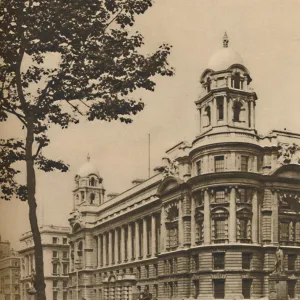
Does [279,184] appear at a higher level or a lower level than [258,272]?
higher

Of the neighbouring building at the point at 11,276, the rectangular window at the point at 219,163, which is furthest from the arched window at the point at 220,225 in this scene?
the neighbouring building at the point at 11,276

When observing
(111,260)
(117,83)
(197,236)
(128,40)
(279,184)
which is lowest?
(111,260)

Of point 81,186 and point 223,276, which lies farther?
point 81,186

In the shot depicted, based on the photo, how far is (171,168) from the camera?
5856 centimetres

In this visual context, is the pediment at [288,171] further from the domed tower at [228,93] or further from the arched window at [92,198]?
the arched window at [92,198]

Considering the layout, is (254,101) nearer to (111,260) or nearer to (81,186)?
(111,260)

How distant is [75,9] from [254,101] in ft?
120

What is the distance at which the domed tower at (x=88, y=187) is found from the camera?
308 feet

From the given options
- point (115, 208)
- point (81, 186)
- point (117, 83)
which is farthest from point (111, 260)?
point (117, 83)

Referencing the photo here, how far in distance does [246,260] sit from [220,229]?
328cm

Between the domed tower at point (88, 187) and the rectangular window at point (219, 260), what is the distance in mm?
45097

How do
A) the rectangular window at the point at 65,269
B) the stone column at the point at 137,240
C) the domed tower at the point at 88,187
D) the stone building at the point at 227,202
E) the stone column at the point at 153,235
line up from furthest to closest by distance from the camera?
the rectangular window at the point at 65,269 → the domed tower at the point at 88,187 → the stone column at the point at 137,240 → the stone column at the point at 153,235 → the stone building at the point at 227,202

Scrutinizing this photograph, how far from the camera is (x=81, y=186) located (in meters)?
94.4

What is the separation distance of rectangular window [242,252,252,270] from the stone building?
8cm
